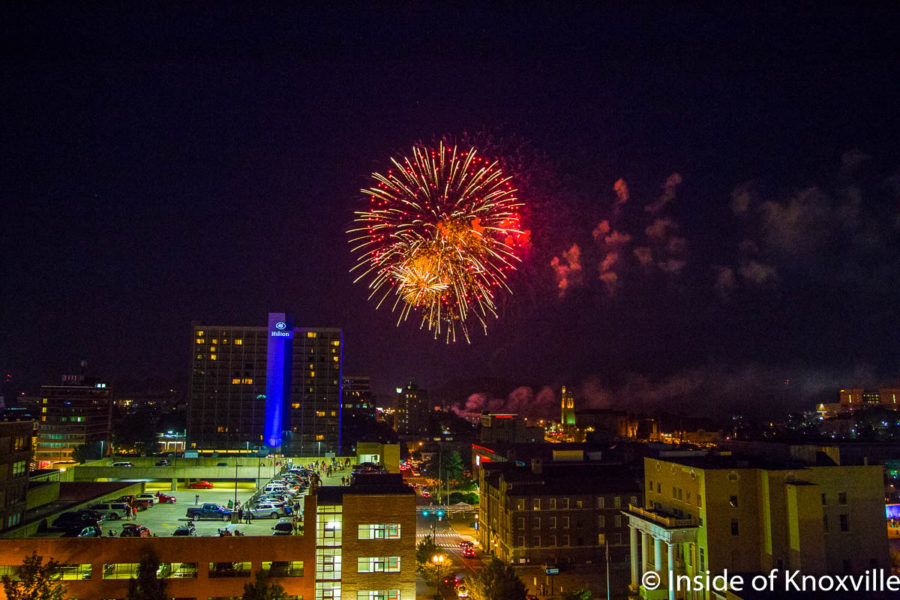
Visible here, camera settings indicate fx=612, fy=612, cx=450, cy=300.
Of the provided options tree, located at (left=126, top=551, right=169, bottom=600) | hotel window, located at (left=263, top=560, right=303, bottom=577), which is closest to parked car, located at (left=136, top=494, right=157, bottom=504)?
A: tree, located at (left=126, top=551, right=169, bottom=600)

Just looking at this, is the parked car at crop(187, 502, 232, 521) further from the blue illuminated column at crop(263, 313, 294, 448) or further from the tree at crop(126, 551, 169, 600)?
the blue illuminated column at crop(263, 313, 294, 448)

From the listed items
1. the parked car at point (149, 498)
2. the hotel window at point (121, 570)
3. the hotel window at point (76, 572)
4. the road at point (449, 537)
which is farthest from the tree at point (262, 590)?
the parked car at point (149, 498)

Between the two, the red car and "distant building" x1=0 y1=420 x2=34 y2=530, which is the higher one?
"distant building" x1=0 y1=420 x2=34 y2=530

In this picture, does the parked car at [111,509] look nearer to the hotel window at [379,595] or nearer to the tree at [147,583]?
the tree at [147,583]

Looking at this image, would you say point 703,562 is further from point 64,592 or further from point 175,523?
point 64,592

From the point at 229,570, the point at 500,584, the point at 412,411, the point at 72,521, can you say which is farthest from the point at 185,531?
the point at 412,411

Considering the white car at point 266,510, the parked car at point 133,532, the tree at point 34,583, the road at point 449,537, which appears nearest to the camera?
the tree at point 34,583
